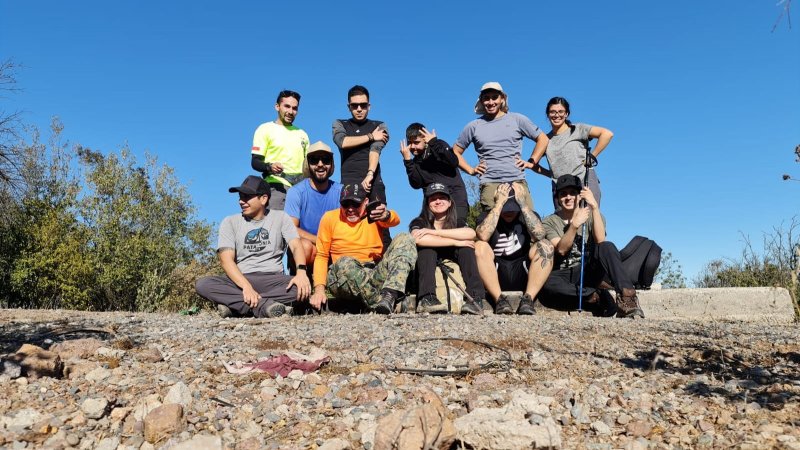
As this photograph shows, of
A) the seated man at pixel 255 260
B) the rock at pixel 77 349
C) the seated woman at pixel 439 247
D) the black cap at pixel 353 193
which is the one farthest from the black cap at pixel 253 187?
the rock at pixel 77 349

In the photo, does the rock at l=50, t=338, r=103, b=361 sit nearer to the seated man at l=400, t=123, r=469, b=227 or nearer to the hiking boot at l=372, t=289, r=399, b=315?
the hiking boot at l=372, t=289, r=399, b=315

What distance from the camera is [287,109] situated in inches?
269

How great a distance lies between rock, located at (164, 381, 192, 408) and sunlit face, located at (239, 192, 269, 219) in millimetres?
3297

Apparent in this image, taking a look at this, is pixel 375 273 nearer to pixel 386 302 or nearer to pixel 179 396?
pixel 386 302

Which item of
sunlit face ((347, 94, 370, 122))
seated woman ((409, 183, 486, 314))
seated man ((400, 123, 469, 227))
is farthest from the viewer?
sunlit face ((347, 94, 370, 122))

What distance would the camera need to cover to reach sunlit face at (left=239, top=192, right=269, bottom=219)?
6.13 m

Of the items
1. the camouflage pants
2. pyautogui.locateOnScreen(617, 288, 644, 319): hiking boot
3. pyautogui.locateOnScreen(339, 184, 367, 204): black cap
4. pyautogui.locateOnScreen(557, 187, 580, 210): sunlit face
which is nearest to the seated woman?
the camouflage pants

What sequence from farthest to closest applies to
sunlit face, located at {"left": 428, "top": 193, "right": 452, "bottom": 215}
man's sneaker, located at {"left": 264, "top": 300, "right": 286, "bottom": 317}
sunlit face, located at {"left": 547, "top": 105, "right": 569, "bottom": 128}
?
sunlit face, located at {"left": 547, "top": 105, "right": 569, "bottom": 128}, sunlit face, located at {"left": 428, "top": 193, "right": 452, "bottom": 215}, man's sneaker, located at {"left": 264, "top": 300, "right": 286, "bottom": 317}

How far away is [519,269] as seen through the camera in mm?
6492

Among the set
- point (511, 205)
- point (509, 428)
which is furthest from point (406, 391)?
point (511, 205)

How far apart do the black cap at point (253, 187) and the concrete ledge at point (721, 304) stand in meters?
4.24

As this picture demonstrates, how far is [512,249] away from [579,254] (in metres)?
0.76

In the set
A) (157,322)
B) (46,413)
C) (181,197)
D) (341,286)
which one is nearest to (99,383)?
(46,413)

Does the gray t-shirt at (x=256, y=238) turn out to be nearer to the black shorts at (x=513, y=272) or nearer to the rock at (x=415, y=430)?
the black shorts at (x=513, y=272)
